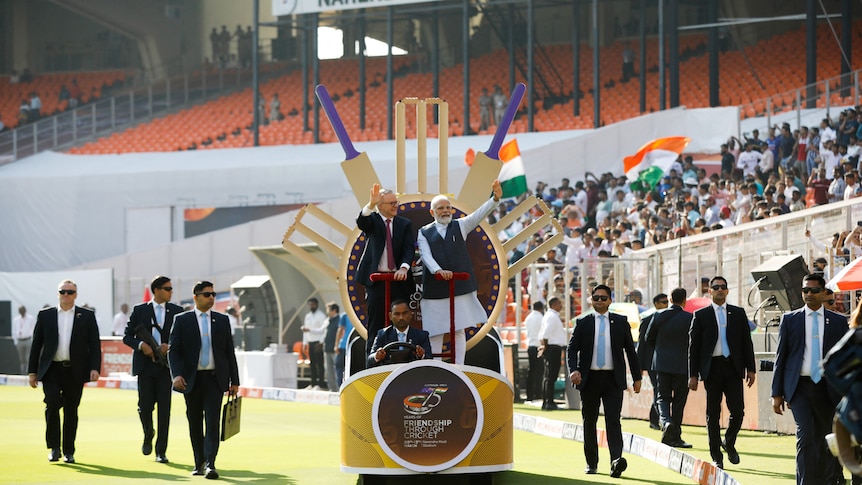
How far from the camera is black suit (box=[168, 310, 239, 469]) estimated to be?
40.7 ft

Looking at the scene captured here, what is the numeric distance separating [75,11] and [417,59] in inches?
537

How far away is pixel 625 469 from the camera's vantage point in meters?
12.7

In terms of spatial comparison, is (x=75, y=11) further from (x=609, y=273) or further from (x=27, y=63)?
(x=609, y=273)

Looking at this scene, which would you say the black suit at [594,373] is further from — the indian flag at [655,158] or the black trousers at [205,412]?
the indian flag at [655,158]

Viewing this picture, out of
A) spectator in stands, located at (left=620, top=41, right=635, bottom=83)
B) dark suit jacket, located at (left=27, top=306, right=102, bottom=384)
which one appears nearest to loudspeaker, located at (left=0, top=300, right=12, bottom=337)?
spectator in stands, located at (left=620, top=41, right=635, bottom=83)

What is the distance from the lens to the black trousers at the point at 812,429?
9883 mm

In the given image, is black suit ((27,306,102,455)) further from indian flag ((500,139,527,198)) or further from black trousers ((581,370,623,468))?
indian flag ((500,139,527,198))

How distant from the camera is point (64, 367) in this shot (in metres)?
13.8

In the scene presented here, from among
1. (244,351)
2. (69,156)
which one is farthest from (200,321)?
(69,156)

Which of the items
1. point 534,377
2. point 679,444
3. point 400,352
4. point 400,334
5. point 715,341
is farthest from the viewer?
point 534,377

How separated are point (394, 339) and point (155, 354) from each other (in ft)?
12.8

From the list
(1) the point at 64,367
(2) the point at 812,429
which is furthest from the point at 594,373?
(1) the point at 64,367

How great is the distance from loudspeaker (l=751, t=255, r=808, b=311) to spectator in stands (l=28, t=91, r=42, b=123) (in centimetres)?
4051

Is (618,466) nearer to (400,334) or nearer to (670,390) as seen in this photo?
(400,334)
